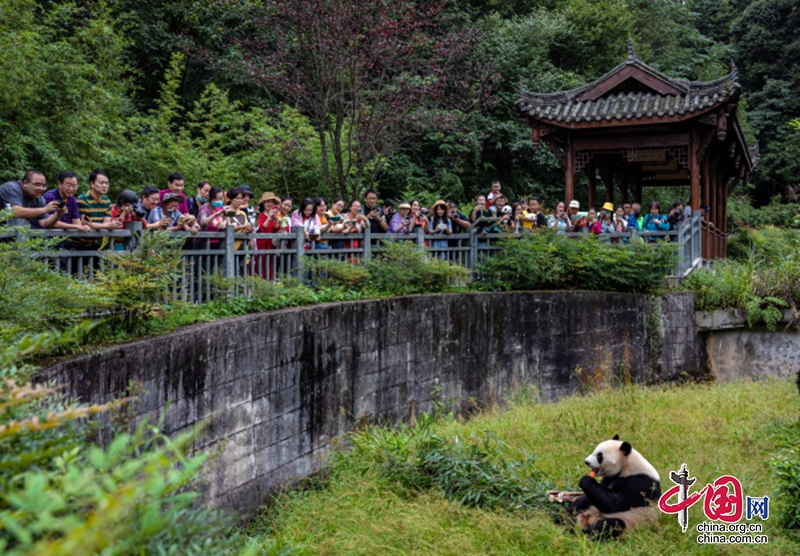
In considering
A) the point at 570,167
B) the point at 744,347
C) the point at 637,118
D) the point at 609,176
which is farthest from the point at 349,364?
the point at 609,176

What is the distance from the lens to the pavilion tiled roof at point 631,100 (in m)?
16.3

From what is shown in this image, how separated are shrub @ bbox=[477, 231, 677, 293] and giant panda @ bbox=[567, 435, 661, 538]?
700cm

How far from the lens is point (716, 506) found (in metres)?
6.34

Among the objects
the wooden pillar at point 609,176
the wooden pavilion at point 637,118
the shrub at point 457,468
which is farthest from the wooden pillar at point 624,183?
the shrub at point 457,468

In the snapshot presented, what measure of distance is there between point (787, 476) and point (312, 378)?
495cm

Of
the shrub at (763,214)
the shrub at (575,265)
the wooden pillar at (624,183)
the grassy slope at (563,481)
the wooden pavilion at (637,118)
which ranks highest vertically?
the wooden pavilion at (637,118)

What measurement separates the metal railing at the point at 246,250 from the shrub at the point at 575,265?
0.31 m

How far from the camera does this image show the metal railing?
286 inches

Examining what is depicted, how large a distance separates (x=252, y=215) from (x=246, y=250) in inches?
57.8

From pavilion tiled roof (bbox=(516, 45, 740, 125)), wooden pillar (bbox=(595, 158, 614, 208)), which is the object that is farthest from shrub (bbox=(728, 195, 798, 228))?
pavilion tiled roof (bbox=(516, 45, 740, 125))

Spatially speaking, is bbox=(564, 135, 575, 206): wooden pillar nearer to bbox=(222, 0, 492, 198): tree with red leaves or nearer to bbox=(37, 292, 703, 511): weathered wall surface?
bbox=(222, 0, 492, 198): tree with red leaves

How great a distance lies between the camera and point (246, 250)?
907cm

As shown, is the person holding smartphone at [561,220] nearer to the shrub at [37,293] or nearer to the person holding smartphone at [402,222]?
the person holding smartphone at [402,222]

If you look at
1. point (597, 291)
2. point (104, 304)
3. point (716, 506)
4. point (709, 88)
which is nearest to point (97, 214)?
point (104, 304)
